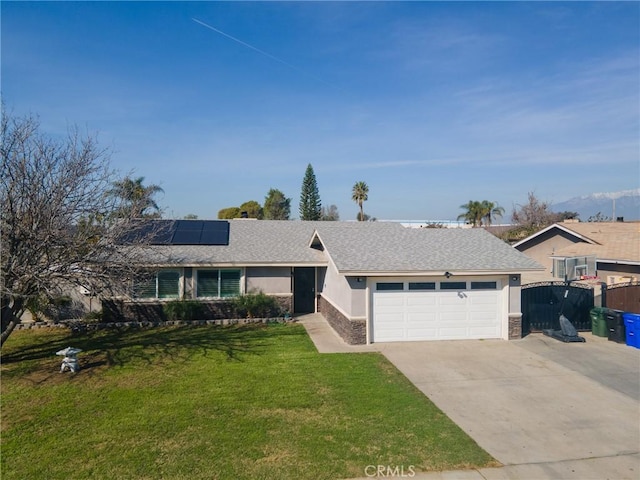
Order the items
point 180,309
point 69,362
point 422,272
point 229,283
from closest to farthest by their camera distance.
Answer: point 69,362 → point 422,272 → point 180,309 → point 229,283

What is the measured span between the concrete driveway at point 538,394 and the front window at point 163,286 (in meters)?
8.74

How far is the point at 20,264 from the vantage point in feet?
33.1

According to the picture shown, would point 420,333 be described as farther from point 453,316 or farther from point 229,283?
point 229,283

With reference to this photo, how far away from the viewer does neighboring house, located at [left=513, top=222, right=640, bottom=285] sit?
16953 millimetres

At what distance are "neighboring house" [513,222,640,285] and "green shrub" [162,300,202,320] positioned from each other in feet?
48.4

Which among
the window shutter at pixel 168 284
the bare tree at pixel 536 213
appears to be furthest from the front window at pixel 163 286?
the bare tree at pixel 536 213

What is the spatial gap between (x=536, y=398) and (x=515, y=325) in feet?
17.2

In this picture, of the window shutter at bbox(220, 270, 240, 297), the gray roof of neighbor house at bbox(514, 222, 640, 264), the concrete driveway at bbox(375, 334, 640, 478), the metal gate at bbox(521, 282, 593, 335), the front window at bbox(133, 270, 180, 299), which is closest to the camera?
the concrete driveway at bbox(375, 334, 640, 478)

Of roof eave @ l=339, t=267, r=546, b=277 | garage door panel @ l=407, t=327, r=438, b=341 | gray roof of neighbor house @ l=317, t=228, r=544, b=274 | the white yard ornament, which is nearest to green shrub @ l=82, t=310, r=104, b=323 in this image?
the white yard ornament

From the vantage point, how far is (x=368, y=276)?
518 inches

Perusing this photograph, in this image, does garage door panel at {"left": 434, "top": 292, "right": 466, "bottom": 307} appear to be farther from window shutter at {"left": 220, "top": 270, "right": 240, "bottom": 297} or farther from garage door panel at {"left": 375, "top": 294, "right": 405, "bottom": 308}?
window shutter at {"left": 220, "top": 270, "right": 240, "bottom": 297}

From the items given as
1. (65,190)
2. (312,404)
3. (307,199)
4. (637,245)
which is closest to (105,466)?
(312,404)

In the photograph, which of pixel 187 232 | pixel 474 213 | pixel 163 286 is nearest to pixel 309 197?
pixel 474 213

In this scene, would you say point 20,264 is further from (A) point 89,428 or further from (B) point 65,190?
(A) point 89,428
